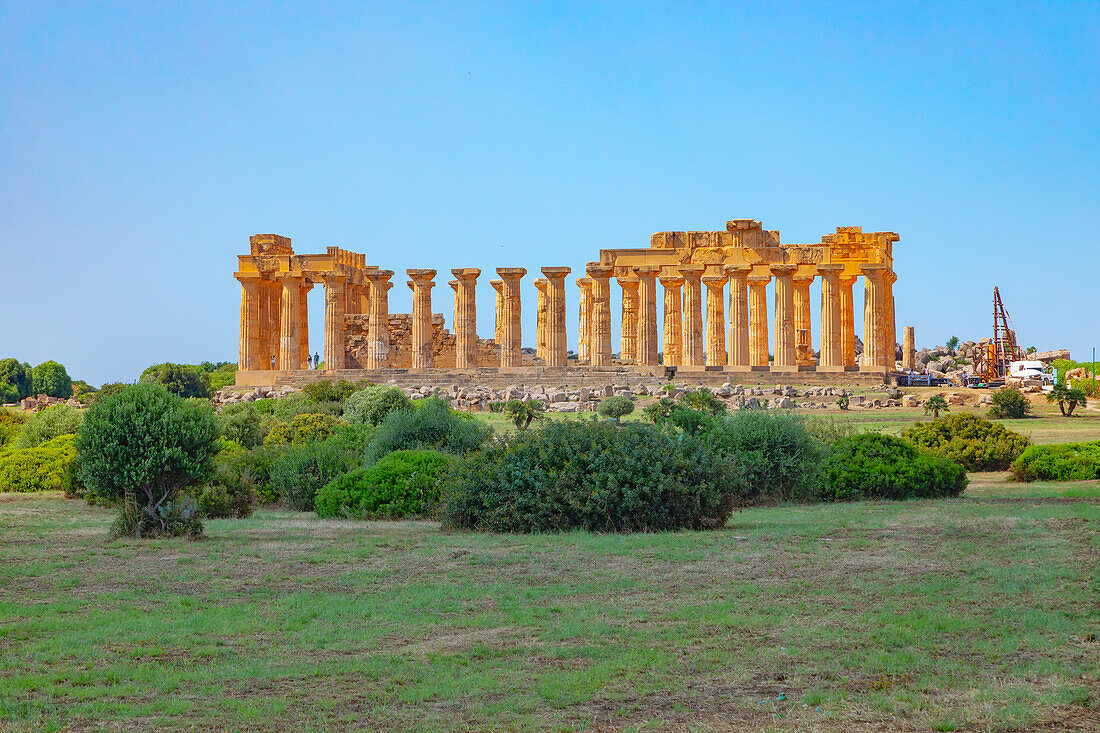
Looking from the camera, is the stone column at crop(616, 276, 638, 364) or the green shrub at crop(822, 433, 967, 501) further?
the stone column at crop(616, 276, 638, 364)

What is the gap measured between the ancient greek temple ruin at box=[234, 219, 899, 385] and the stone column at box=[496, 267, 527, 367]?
5 cm

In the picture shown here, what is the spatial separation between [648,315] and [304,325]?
18585 millimetres

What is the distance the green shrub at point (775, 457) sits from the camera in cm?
1981

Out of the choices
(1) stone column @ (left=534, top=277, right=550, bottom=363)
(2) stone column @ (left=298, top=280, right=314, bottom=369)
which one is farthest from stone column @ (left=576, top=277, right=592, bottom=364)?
(2) stone column @ (left=298, top=280, right=314, bottom=369)

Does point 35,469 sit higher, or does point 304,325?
point 304,325

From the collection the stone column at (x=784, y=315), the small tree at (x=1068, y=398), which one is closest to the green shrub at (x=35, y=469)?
the small tree at (x=1068, y=398)

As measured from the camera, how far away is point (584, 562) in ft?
42.0

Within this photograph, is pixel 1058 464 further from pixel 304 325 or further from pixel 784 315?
pixel 304 325

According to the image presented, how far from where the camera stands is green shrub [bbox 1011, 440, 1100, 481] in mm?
22922

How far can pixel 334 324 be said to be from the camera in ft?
187

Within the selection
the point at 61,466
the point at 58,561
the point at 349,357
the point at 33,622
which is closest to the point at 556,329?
the point at 349,357

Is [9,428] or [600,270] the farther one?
[600,270]

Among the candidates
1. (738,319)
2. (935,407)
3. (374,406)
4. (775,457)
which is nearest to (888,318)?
(738,319)

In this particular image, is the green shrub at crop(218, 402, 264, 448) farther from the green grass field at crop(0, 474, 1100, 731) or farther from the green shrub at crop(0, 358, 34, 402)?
the green shrub at crop(0, 358, 34, 402)
